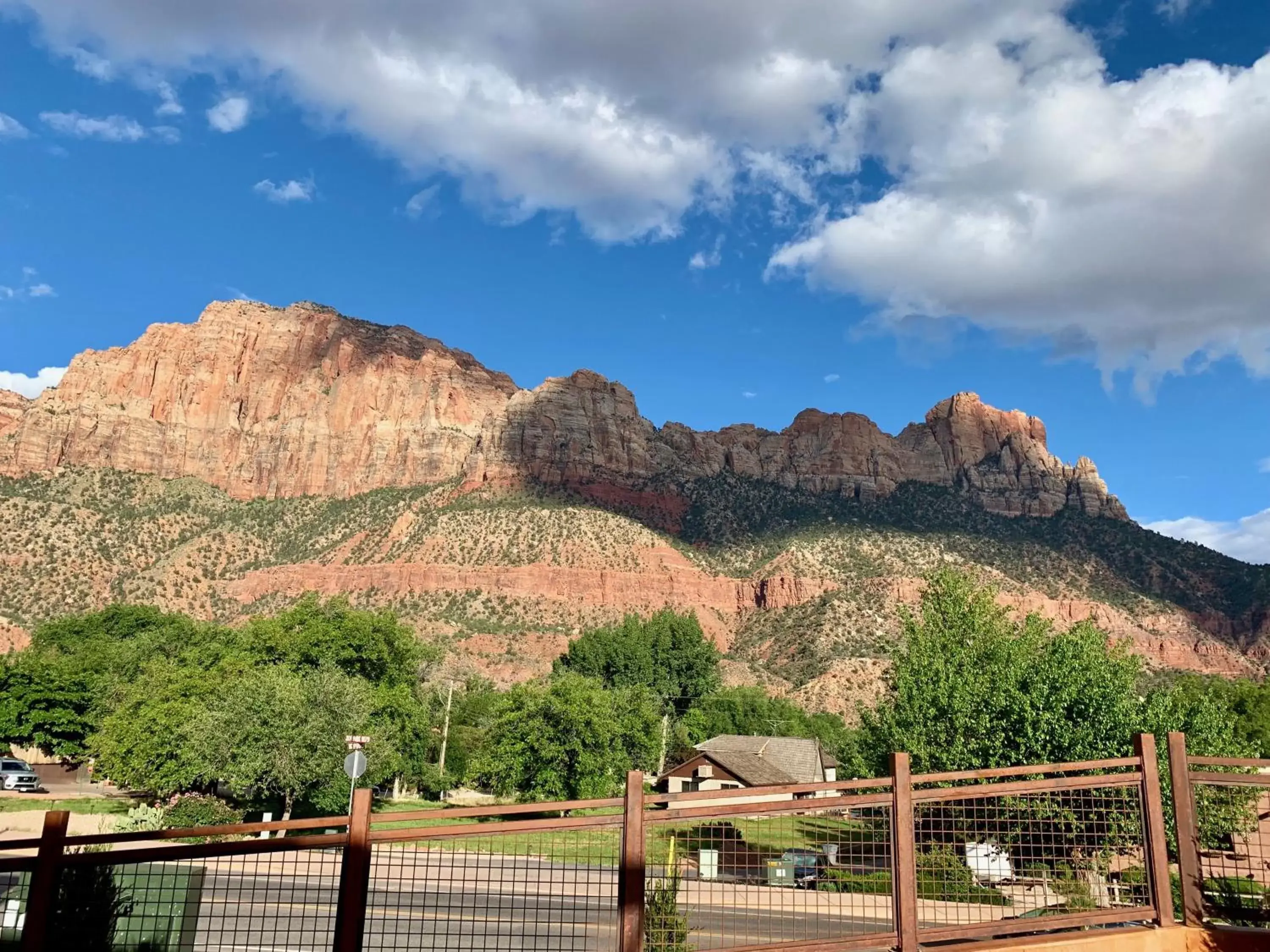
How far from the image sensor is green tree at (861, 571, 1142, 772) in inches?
829

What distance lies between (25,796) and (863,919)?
52.7 metres

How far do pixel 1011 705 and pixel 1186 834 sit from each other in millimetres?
16569

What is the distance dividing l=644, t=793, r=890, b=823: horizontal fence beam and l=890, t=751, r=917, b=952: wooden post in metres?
0.11

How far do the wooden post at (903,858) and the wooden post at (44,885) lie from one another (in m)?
5.45

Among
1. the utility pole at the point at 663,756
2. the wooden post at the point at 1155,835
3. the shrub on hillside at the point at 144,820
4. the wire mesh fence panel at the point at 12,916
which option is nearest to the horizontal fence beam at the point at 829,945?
the wooden post at the point at 1155,835

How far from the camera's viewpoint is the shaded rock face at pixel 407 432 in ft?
500

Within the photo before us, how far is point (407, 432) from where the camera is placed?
171750 mm

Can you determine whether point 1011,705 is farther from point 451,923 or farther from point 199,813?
point 199,813

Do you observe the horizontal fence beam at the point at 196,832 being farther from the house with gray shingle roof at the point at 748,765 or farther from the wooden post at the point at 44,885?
the house with gray shingle roof at the point at 748,765

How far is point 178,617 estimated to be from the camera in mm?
81500

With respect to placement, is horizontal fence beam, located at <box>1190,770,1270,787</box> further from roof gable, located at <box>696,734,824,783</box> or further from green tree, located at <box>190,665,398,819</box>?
roof gable, located at <box>696,734,824,783</box>

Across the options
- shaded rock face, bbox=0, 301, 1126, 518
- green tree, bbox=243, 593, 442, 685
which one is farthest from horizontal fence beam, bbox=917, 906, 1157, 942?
shaded rock face, bbox=0, 301, 1126, 518

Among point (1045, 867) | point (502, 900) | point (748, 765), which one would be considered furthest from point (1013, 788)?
point (748, 765)

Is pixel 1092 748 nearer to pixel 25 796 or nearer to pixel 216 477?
pixel 25 796
